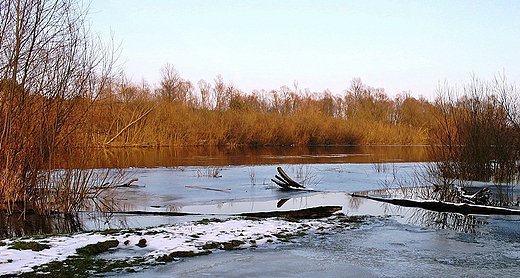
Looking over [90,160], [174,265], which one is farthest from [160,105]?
[174,265]

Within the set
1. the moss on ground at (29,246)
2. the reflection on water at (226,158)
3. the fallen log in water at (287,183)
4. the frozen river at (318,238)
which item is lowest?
the frozen river at (318,238)

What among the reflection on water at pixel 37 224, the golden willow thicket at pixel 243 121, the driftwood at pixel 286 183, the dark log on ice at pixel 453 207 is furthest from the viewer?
the golden willow thicket at pixel 243 121

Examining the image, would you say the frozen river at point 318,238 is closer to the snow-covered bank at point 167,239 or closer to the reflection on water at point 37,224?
the snow-covered bank at point 167,239

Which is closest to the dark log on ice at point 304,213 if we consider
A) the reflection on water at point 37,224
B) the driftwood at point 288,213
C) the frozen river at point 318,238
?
the driftwood at point 288,213

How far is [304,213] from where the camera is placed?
9.72 m

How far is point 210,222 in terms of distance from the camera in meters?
8.04

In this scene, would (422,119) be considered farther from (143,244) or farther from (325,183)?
(143,244)

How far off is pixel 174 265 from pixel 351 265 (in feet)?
7.10

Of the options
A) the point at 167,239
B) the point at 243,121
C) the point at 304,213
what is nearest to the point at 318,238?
the point at 167,239

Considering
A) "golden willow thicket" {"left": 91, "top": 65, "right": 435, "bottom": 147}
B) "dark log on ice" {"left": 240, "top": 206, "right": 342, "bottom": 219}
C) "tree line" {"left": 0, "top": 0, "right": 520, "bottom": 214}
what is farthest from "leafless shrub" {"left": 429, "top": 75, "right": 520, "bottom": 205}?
"golden willow thicket" {"left": 91, "top": 65, "right": 435, "bottom": 147}

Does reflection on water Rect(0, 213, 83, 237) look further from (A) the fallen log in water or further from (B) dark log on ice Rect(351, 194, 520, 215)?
(B) dark log on ice Rect(351, 194, 520, 215)

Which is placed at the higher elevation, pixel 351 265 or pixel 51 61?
pixel 51 61

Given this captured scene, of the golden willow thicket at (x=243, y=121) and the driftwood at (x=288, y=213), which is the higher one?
the golden willow thicket at (x=243, y=121)

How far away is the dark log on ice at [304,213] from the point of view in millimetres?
9336
